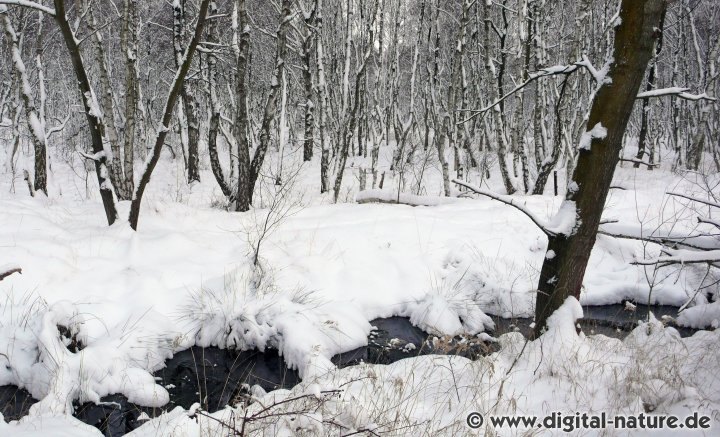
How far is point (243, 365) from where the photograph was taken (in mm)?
4215

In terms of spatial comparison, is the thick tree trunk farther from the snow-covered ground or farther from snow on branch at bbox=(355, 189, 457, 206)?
snow on branch at bbox=(355, 189, 457, 206)

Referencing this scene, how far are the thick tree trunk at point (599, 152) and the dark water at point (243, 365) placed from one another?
0.77 meters

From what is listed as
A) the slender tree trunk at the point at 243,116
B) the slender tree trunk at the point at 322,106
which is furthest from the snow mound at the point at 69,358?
the slender tree trunk at the point at 322,106

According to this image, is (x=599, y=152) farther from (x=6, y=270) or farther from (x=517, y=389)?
(x=6, y=270)

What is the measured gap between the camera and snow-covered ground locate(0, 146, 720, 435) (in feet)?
9.39

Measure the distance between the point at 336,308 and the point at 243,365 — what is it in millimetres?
1147

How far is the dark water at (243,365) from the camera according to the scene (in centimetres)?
339

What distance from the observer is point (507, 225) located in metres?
6.62

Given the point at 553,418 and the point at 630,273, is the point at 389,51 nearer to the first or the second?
the point at 630,273

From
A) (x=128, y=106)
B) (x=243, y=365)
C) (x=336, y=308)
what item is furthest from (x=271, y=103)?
(x=243, y=365)

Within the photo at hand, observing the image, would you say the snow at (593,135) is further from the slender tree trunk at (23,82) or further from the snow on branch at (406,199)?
the slender tree trunk at (23,82)

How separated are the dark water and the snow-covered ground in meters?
0.11

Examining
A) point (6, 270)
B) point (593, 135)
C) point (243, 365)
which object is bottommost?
point (243, 365)

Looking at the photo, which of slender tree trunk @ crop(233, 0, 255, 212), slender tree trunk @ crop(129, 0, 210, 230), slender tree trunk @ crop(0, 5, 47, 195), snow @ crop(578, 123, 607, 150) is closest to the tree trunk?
slender tree trunk @ crop(129, 0, 210, 230)
